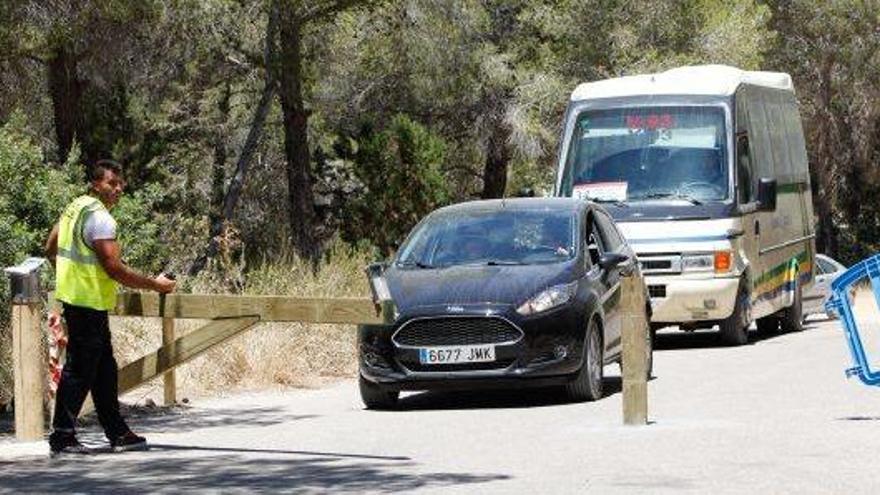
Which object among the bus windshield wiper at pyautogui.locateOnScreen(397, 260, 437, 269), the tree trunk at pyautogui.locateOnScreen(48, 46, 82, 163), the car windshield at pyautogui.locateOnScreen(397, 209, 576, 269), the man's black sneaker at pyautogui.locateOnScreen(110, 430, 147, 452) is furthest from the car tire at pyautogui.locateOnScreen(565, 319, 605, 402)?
the tree trunk at pyautogui.locateOnScreen(48, 46, 82, 163)

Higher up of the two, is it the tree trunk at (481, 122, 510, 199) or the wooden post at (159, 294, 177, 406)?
the tree trunk at (481, 122, 510, 199)

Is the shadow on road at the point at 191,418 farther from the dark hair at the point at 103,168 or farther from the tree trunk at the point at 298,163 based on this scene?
the tree trunk at the point at 298,163

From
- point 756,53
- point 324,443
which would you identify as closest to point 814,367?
point 324,443

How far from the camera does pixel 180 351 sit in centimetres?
1454

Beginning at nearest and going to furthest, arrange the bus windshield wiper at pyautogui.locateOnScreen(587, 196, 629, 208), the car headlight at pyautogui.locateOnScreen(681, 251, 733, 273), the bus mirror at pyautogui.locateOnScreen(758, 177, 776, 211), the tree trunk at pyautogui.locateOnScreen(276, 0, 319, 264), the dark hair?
the dark hair, the car headlight at pyautogui.locateOnScreen(681, 251, 733, 273), the bus windshield wiper at pyautogui.locateOnScreen(587, 196, 629, 208), the bus mirror at pyautogui.locateOnScreen(758, 177, 776, 211), the tree trunk at pyautogui.locateOnScreen(276, 0, 319, 264)

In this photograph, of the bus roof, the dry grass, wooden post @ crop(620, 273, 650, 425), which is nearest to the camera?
wooden post @ crop(620, 273, 650, 425)

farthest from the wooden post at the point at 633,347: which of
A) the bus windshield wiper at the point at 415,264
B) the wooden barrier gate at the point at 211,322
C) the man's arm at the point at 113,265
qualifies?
the bus windshield wiper at the point at 415,264

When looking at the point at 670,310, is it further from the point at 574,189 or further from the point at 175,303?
the point at 175,303

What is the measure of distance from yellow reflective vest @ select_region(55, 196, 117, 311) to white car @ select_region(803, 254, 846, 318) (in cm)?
1660

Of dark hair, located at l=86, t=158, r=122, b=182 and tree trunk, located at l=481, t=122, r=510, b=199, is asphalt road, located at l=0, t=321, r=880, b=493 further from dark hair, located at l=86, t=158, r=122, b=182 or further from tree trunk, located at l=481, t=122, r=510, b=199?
tree trunk, located at l=481, t=122, r=510, b=199

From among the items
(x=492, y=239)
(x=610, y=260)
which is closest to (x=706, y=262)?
(x=610, y=260)

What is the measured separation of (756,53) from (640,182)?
22073mm

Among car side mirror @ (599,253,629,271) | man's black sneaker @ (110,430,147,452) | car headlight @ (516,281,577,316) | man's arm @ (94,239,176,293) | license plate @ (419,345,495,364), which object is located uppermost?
man's arm @ (94,239,176,293)

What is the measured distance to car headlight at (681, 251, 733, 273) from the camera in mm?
24562
